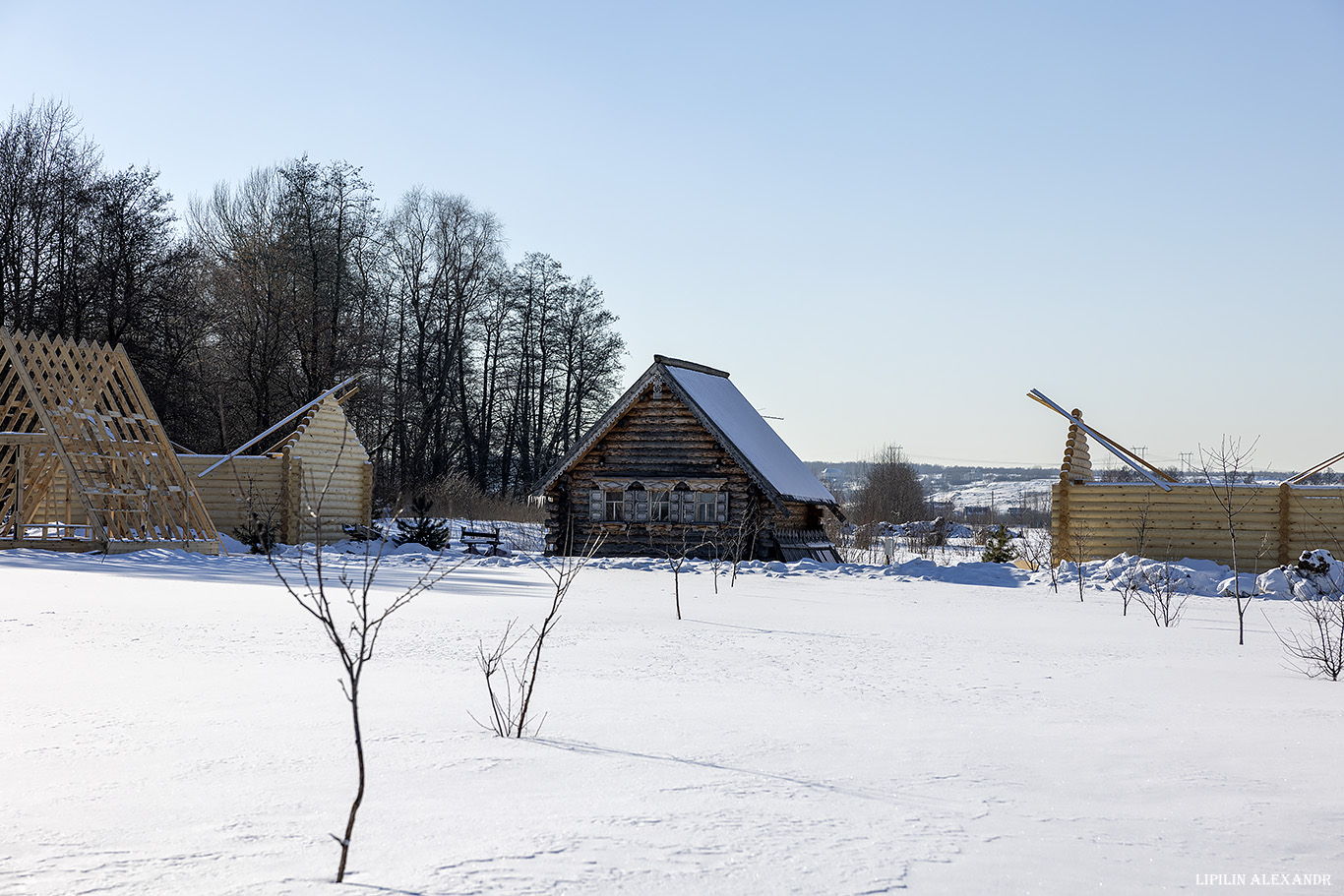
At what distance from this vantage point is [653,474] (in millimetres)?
25734

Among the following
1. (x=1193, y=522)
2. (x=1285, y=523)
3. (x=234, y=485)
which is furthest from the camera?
(x=234, y=485)

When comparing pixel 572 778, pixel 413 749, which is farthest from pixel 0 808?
pixel 572 778

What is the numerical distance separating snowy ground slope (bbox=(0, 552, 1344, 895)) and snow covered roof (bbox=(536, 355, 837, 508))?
1307 centimetres

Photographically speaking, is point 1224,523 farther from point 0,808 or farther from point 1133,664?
point 0,808

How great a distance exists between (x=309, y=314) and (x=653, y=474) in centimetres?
1845

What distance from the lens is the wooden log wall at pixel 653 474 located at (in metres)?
25.1

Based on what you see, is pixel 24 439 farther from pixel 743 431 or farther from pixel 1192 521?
pixel 1192 521

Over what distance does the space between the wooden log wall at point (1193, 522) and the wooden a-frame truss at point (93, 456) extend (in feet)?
55.5

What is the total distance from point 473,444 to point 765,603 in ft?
112

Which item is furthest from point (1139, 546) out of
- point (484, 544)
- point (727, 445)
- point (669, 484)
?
point (484, 544)

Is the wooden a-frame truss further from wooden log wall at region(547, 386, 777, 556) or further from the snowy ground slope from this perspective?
the snowy ground slope

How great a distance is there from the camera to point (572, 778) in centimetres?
561

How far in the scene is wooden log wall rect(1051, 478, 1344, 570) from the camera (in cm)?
2130

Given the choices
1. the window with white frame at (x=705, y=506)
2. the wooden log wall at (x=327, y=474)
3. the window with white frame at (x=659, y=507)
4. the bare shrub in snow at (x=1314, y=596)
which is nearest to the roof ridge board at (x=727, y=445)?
the window with white frame at (x=705, y=506)
